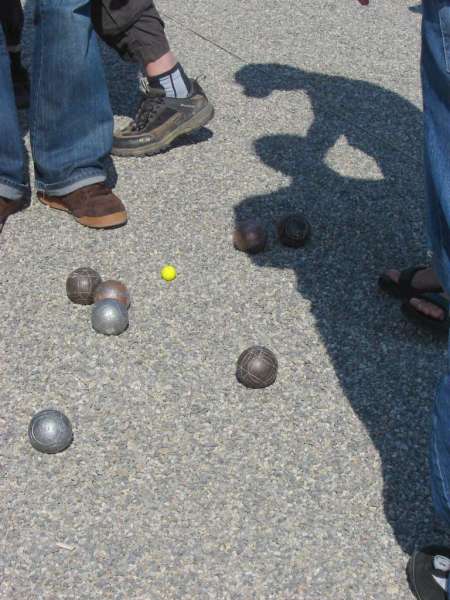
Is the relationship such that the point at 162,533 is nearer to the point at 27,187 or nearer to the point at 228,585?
the point at 228,585

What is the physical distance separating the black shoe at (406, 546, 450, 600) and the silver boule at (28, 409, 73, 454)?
4.84 feet

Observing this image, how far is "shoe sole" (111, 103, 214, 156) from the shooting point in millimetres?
5621

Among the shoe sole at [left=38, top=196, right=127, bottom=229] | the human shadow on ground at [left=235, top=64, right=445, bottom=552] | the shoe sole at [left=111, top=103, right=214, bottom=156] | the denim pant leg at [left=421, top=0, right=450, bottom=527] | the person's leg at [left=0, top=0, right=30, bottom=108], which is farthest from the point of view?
the person's leg at [left=0, top=0, right=30, bottom=108]

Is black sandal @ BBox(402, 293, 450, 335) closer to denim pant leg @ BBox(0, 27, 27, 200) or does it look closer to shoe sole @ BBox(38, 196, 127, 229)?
shoe sole @ BBox(38, 196, 127, 229)

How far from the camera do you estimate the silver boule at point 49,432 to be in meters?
3.57

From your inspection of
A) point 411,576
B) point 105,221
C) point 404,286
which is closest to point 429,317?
point 404,286

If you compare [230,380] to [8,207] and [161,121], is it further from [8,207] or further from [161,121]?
[161,121]

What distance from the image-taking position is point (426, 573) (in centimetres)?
304

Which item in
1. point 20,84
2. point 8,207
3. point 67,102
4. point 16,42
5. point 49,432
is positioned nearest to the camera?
point 49,432

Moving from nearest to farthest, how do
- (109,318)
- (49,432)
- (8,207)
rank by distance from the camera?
(49,432), (109,318), (8,207)

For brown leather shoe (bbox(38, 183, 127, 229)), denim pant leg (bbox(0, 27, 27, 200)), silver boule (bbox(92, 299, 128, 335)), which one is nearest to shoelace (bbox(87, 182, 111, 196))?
brown leather shoe (bbox(38, 183, 127, 229))

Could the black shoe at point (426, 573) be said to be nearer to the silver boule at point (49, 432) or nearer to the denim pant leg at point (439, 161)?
the denim pant leg at point (439, 161)

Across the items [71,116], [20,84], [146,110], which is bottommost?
[20,84]

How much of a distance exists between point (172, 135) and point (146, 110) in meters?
0.25
